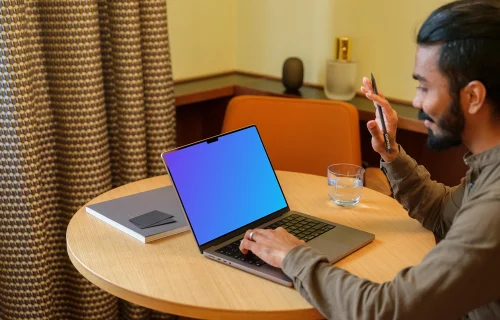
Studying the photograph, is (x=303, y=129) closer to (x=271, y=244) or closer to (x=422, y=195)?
(x=422, y=195)

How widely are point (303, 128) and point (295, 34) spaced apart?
1.84 feet

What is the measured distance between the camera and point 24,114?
1687mm

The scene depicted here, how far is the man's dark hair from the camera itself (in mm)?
1049

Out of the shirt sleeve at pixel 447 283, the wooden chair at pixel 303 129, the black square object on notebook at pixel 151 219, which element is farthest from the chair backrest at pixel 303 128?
the shirt sleeve at pixel 447 283

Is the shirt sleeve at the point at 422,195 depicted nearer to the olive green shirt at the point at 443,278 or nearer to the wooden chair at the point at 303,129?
the olive green shirt at the point at 443,278

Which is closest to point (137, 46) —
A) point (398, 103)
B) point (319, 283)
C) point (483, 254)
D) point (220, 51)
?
point (220, 51)

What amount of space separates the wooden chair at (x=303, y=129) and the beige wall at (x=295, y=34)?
1.11ft

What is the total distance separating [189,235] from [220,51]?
1.42 meters

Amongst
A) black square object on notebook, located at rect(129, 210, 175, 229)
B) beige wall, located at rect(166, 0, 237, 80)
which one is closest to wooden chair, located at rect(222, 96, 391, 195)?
beige wall, located at rect(166, 0, 237, 80)

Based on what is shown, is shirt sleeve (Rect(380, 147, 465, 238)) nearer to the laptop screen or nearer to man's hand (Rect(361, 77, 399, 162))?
man's hand (Rect(361, 77, 399, 162))

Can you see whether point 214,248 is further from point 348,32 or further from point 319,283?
point 348,32

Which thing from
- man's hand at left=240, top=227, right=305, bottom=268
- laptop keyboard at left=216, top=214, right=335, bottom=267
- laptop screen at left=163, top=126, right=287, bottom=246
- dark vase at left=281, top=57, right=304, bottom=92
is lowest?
laptop keyboard at left=216, top=214, right=335, bottom=267

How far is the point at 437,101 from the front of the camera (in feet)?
3.75

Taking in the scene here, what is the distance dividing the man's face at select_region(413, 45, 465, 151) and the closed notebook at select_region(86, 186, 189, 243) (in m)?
0.60
